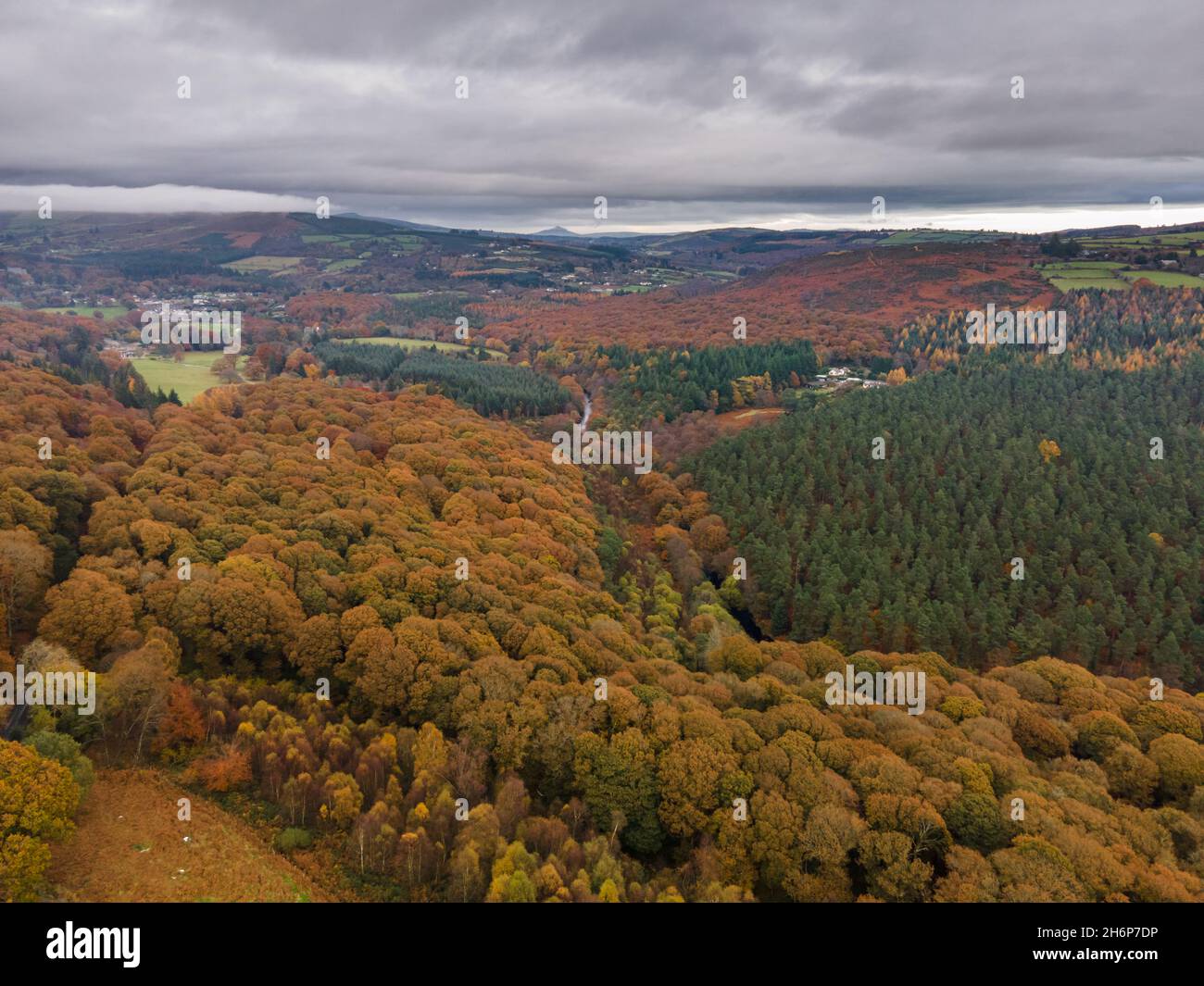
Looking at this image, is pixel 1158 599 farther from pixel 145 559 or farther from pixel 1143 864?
pixel 145 559

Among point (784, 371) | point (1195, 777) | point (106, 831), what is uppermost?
point (784, 371)

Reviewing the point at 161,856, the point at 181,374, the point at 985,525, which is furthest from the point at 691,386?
the point at 161,856

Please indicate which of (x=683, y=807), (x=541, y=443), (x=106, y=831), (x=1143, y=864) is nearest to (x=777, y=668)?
(x=683, y=807)

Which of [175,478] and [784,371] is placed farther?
[784,371]

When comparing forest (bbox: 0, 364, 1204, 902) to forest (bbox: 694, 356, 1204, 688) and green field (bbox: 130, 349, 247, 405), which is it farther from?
green field (bbox: 130, 349, 247, 405)

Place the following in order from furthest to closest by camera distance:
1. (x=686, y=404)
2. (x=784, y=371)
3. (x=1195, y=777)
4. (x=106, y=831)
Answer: (x=784, y=371) → (x=686, y=404) → (x=1195, y=777) → (x=106, y=831)

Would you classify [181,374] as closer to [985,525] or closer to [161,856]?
[161,856]
